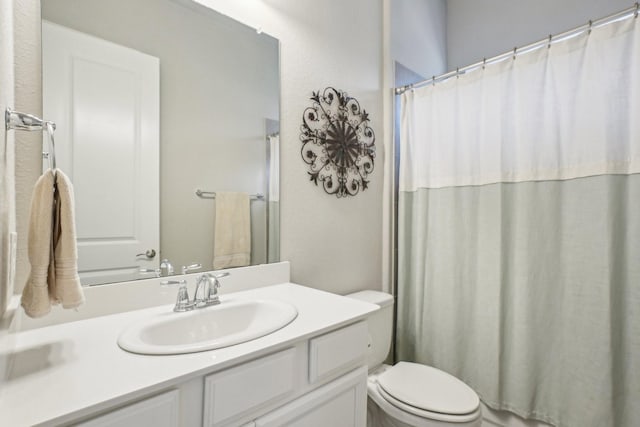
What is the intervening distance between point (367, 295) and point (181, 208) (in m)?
1.06

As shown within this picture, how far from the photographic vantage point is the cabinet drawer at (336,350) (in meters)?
0.87

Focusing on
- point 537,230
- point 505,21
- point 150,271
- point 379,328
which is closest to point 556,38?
point 537,230

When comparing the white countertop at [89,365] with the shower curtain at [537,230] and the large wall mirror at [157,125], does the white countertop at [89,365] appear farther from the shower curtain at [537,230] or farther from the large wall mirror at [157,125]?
the shower curtain at [537,230]

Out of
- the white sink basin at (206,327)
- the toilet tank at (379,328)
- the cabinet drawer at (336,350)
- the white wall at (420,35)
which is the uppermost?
the white wall at (420,35)

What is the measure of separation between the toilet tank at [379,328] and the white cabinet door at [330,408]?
0.51 m

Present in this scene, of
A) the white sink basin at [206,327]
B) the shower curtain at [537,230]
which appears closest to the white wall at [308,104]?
the shower curtain at [537,230]

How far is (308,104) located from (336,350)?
112 cm

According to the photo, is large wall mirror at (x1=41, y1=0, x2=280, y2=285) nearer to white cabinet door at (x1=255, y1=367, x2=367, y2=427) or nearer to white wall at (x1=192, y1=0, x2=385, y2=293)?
white wall at (x1=192, y1=0, x2=385, y2=293)

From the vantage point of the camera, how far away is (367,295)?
1693mm

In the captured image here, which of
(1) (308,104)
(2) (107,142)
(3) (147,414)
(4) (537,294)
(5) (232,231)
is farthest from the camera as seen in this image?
(1) (308,104)

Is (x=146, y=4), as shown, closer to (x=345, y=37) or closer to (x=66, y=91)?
(x=66, y=91)

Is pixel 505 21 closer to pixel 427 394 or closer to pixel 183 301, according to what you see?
pixel 427 394

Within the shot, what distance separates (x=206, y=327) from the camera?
3.29ft

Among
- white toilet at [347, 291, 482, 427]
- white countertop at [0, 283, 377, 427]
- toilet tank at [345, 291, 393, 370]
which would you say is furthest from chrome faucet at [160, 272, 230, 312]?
toilet tank at [345, 291, 393, 370]
